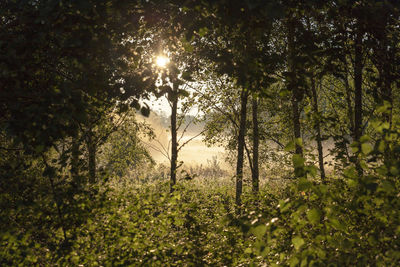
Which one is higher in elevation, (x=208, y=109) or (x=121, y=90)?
(x=208, y=109)

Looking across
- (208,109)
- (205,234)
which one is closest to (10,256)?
(205,234)

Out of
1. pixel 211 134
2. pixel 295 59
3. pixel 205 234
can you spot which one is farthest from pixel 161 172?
pixel 295 59

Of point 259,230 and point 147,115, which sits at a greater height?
point 147,115

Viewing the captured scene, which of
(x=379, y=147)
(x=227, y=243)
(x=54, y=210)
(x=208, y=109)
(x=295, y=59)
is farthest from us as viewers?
(x=208, y=109)

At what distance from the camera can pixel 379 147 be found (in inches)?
124

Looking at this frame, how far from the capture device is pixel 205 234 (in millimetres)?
6816

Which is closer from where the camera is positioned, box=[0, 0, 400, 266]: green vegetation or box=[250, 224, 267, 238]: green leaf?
box=[250, 224, 267, 238]: green leaf

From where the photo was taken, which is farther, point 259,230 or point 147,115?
point 147,115

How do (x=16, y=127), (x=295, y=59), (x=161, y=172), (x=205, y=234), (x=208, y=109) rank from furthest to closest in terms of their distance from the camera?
(x=161, y=172)
(x=208, y=109)
(x=205, y=234)
(x=295, y=59)
(x=16, y=127)

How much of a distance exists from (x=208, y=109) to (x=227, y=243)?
37.1 feet

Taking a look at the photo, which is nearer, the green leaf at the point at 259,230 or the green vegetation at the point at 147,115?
the green leaf at the point at 259,230

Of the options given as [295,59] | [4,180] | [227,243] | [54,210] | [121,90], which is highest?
[295,59]

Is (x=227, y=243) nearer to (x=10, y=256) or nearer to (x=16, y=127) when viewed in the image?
(x=10, y=256)

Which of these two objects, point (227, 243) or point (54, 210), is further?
point (227, 243)
